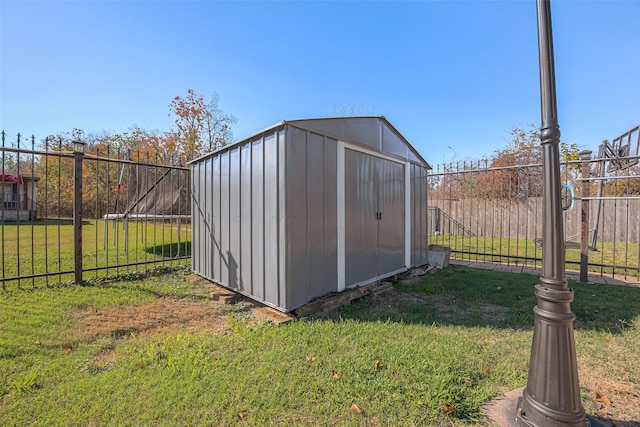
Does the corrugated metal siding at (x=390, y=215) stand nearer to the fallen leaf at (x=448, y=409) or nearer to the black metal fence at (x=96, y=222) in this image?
the fallen leaf at (x=448, y=409)

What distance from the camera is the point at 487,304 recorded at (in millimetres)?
3984

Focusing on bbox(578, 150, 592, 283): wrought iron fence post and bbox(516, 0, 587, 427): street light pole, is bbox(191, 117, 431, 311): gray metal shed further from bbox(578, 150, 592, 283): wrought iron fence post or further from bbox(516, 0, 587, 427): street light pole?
bbox(578, 150, 592, 283): wrought iron fence post

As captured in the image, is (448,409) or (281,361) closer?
(448,409)

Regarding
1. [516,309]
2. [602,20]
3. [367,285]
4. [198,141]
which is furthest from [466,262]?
[198,141]

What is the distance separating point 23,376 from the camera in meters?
2.12

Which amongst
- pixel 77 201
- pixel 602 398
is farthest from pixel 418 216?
pixel 77 201

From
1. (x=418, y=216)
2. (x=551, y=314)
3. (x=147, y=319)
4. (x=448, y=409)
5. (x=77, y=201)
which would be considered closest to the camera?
(x=551, y=314)

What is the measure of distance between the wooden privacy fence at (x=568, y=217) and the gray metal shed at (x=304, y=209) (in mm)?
2527

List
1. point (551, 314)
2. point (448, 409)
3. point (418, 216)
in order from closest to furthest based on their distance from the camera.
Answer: point (551, 314), point (448, 409), point (418, 216)

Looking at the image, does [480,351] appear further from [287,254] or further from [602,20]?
[602,20]

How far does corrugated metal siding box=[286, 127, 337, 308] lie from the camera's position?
10.7 ft

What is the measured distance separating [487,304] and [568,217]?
29.1ft

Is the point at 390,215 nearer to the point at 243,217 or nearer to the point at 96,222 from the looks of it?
the point at 243,217

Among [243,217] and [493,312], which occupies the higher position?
[243,217]
